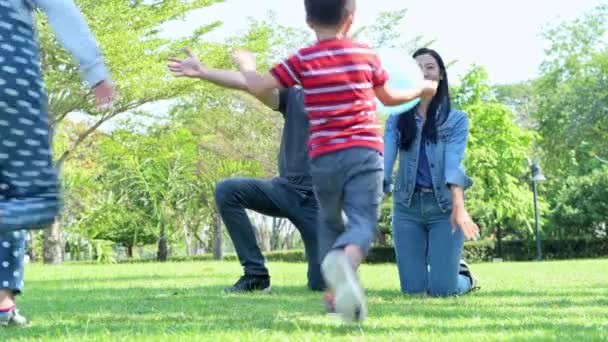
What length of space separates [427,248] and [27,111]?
3470 mm

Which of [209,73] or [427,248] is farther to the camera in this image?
[427,248]

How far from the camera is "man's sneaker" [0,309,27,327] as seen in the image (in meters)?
3.85

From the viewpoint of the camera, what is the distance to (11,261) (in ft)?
12.6

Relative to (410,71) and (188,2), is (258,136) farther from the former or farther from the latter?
(410,71)

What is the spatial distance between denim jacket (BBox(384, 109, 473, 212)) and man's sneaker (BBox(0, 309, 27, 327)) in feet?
8.90

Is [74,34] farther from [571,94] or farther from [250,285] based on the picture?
[571,94]

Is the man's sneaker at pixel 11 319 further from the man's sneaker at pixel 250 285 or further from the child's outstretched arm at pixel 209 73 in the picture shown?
the man's sneaker at pixel 250 285

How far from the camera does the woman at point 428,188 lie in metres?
5.77

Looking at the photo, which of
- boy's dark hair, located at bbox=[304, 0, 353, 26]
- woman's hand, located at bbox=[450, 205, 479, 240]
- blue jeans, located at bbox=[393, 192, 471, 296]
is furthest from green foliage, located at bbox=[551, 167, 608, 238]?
boy's dark hair, located at bbox=[304, 0, 353, 26]

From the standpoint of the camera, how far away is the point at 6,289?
381 centimetres

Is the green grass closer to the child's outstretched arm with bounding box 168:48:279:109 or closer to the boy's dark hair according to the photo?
the child's outstretched arm with bounding box 168:48:279:109

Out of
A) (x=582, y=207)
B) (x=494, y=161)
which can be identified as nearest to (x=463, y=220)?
(x=494, y=161)

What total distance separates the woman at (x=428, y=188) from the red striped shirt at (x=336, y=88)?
2.03m

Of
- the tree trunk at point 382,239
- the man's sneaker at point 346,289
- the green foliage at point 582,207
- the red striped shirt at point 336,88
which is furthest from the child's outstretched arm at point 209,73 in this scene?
the green foliage at point 582,207
